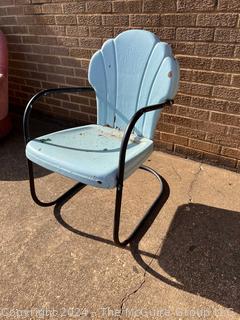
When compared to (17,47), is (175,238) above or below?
below

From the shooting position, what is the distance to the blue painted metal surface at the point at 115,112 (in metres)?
1.45

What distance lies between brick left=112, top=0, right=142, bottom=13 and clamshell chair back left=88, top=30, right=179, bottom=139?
0.47 meters

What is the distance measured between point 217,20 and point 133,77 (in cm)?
63

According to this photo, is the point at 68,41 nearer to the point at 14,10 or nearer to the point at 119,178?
the point at 14,10

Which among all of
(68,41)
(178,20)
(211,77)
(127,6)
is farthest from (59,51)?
(211,77)

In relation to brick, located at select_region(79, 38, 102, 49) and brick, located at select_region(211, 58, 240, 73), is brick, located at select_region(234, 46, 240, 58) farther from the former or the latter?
brick, located at select_region(79, 38, 102, 49)

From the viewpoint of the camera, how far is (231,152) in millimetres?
2166

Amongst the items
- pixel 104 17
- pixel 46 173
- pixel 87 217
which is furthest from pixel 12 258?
pixel 104 17

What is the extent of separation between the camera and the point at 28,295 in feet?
4.66

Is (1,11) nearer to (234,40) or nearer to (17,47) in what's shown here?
(17,47)

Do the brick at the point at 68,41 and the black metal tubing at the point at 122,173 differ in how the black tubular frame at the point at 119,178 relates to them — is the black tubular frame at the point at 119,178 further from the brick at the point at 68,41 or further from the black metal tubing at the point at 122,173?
the brick at the point at 68,41

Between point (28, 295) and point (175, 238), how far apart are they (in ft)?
2.64

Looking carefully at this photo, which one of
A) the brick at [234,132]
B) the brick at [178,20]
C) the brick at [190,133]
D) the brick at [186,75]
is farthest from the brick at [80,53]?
the brick at [234,132]

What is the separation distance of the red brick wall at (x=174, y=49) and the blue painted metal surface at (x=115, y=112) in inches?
17.7
